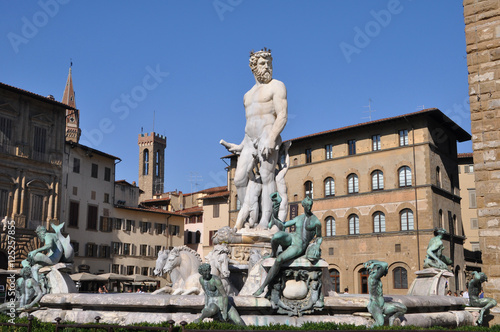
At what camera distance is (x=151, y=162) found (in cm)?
13238

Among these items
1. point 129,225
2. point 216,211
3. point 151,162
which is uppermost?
point 151,162

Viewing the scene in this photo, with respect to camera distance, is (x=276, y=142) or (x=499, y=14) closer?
(x=276, y=142)

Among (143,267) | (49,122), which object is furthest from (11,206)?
(143,267)

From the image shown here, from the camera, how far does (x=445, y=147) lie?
160 ft

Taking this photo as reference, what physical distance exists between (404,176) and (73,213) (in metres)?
28.0

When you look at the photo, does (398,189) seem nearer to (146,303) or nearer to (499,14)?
(499,14)

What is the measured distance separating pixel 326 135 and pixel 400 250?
12365 millimetres

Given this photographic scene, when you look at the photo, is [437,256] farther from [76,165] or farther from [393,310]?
[76,165]

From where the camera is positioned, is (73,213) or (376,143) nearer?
(376,143)

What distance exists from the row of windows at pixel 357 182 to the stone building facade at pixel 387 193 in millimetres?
80

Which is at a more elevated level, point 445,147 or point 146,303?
point 445,147

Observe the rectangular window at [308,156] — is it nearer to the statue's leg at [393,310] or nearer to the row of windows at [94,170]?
the row of windows at [94,170]

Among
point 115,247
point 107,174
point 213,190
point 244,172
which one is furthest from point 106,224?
point 244,172

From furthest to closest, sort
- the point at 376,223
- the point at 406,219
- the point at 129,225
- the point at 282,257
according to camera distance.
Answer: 1. the point at 129,225
2. the point at 376,223
3. the point at 406,219
4. the point at 282,257
